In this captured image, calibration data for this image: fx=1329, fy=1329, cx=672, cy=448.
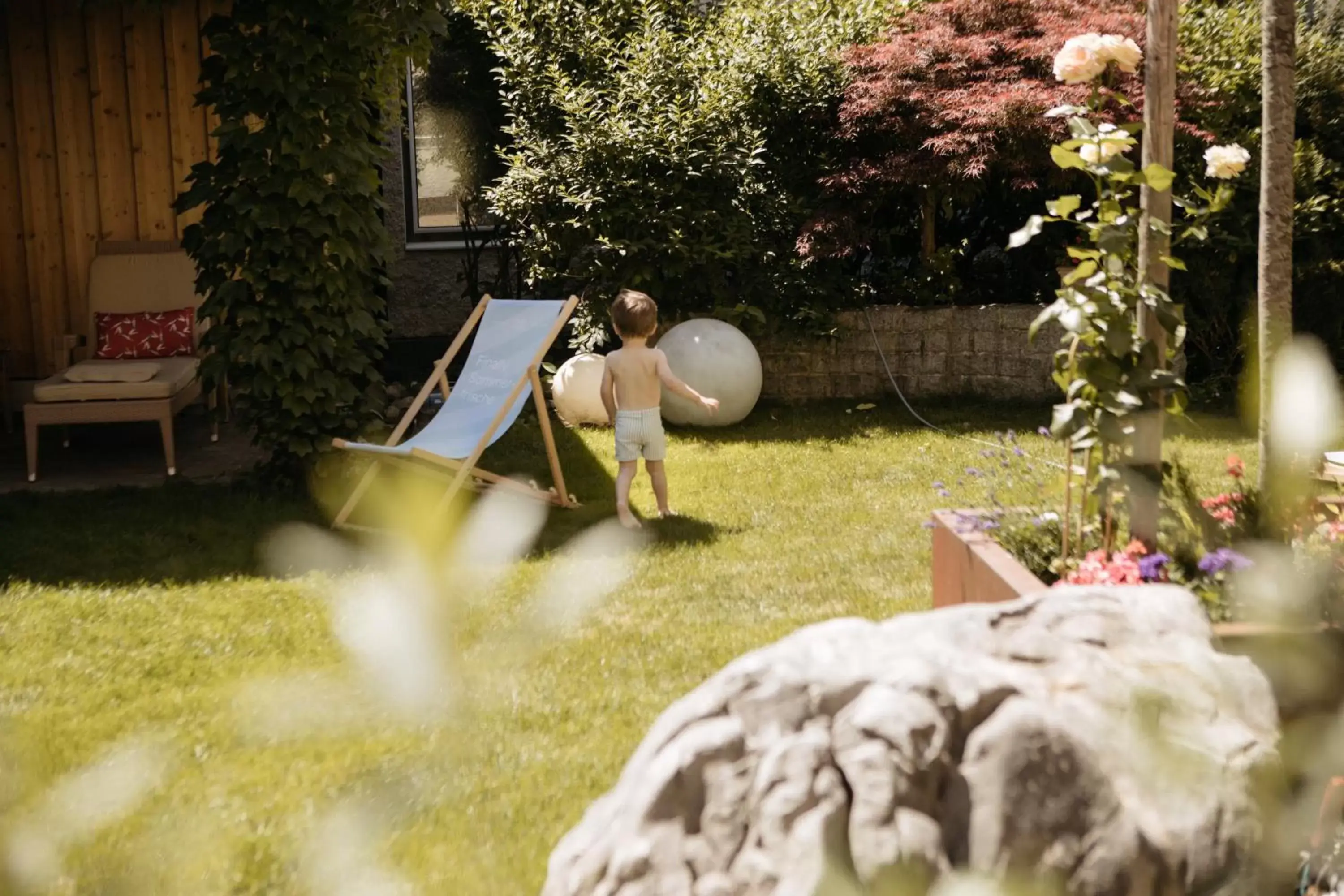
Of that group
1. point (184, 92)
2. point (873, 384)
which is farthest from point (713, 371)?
point (184, 92)

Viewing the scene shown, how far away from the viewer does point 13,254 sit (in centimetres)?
833

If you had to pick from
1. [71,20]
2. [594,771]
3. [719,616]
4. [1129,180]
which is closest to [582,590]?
[719,616]

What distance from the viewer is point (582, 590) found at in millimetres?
4465

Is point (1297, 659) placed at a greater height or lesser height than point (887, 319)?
lesser

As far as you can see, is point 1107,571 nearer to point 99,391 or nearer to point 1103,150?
point 1103,150

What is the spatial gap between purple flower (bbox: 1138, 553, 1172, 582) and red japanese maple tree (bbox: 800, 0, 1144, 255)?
5.11m

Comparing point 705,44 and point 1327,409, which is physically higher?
point 705,44

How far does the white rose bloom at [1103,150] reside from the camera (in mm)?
3037

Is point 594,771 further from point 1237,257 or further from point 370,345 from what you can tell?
point 1237,257

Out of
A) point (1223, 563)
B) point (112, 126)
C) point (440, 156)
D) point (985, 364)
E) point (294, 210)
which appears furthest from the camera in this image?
point (440, 156)

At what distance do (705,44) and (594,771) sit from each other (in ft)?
21.7

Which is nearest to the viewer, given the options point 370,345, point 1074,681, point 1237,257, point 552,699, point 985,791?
point 985,791

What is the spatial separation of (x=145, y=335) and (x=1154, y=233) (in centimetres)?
599

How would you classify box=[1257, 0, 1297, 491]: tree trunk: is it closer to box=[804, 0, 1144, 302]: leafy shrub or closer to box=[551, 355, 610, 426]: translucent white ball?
box=[804, 0, 1144, 302]: leafy shrub
